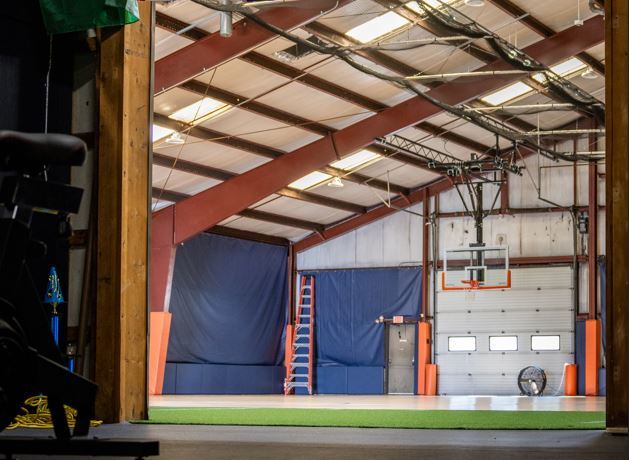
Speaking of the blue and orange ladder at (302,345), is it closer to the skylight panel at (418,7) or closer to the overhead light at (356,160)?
the overhead light at (356,160)

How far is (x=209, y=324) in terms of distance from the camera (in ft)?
78.1

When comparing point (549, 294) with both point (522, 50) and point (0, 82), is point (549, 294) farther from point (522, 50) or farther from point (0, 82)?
point (0, 82)

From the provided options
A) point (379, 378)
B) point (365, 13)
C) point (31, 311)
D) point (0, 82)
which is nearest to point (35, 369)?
point (31, 311)

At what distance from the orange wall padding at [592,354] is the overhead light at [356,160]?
6.22m

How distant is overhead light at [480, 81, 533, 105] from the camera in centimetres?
2095

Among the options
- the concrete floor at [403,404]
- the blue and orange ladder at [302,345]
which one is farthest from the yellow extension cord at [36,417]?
the blue and orange ladder at [302,345]

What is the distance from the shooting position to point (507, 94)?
21.3m

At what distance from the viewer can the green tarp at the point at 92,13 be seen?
6.30m

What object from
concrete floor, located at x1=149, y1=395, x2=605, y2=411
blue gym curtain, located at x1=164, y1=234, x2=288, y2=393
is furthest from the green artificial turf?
blue gym curtain, located at x1=164, y1=234, x2=288, y2=393

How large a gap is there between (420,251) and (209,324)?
5754mm

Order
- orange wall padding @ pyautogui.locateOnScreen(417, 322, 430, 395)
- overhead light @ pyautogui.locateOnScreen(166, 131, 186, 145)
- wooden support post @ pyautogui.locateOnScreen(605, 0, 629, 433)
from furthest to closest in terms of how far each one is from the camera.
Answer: orange wall padding @ pyautogui.locateOnScreen(417, 322, 430, 395) → overhead light @ pyautogui.locateOnScreen(166, 131, 186, 145) → wooden support post @ pyautogui.locateOnScreen(605, 0, 629, 433)

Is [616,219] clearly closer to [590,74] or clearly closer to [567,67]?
[590,74]

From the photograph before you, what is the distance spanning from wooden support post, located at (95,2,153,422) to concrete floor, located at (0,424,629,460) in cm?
45

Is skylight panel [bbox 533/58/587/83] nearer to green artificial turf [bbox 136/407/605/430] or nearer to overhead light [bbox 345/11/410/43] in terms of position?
overhead light [bbox 345/11/410/43]
